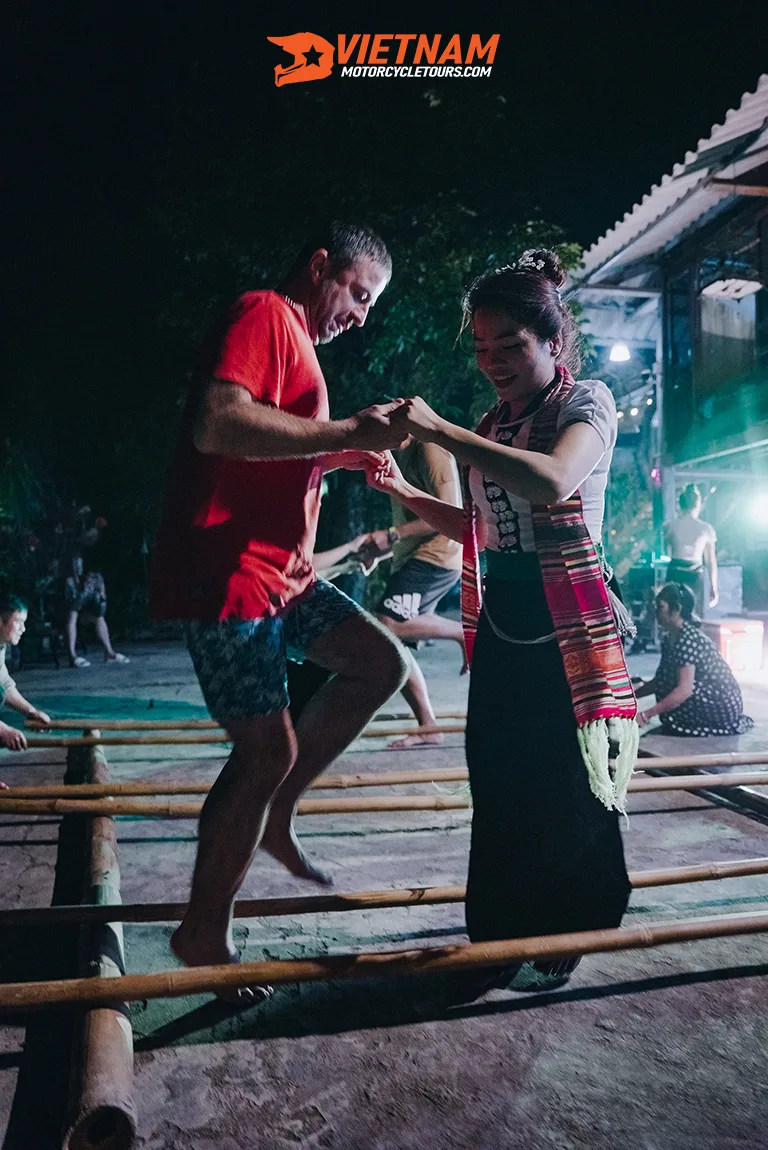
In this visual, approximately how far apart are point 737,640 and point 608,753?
7564 millimetres

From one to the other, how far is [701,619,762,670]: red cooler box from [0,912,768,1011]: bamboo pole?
7.08 metres

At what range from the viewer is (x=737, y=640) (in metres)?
8.86

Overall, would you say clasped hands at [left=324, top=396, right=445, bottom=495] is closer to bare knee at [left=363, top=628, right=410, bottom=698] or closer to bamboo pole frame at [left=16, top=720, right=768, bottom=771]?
bare knee at [left=363, top=628, right=410, bottom=698]

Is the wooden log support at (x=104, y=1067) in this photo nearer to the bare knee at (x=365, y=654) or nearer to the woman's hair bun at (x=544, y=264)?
the bare knee at (x=365, y=654)

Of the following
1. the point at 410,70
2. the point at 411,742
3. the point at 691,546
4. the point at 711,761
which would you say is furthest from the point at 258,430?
the point at 410,70

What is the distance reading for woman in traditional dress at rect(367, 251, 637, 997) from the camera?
209 centimetres

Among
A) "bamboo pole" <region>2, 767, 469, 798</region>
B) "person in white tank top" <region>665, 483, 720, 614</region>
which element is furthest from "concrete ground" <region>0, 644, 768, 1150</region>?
"person in white tank top" <region>665, 483, 720, 614</region>

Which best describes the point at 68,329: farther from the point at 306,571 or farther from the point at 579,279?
the point at 306,571

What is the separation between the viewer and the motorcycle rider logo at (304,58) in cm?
1048

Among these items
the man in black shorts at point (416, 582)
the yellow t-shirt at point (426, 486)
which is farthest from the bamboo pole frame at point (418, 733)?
the yellow t-shirt at point (426, 486)

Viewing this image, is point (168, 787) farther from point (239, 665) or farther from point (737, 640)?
point (737, 640)

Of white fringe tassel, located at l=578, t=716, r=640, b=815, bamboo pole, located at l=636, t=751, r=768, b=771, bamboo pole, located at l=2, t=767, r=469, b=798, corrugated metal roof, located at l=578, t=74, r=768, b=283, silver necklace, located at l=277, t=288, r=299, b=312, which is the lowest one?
bamboo pole, located at l=2, t=767, r=469, b=798

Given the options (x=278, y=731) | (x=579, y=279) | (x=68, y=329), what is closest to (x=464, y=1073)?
(x=278, y=731)

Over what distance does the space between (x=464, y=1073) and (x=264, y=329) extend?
1.78 meters
